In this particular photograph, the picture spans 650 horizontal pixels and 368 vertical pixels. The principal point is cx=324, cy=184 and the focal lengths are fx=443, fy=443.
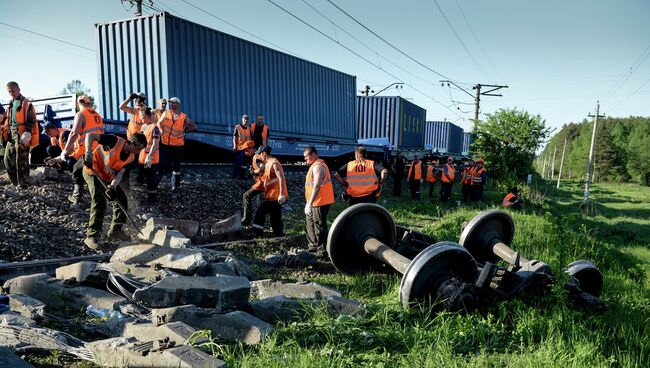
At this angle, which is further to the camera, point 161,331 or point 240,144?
point 240,144

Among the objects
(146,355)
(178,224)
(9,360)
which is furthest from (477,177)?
(9,360)

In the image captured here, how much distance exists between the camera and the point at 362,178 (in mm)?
7102

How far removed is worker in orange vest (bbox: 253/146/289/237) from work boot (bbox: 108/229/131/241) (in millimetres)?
1851

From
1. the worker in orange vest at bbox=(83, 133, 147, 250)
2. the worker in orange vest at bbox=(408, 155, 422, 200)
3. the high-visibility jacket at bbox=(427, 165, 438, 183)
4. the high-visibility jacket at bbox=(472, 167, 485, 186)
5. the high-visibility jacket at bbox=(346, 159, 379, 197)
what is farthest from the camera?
the high-visibility jacket at bbox=(427, 165, 438, 183)

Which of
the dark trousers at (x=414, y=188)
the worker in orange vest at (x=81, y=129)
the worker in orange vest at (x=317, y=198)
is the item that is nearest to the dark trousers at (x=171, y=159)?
the worker in orange vest at (x=81, y=129)

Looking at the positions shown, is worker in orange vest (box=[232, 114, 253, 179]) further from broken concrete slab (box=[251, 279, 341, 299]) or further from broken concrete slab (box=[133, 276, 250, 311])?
broken concrete slab (box=[133, 276, 250, 311])

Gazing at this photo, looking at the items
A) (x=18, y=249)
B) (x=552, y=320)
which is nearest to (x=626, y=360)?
(x=552, y=320)

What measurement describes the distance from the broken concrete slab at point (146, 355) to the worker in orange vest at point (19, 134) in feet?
18.9

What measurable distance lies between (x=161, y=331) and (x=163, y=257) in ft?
6.14

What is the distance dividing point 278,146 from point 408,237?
8.09 m

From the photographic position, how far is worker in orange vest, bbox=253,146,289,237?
6.47 meters

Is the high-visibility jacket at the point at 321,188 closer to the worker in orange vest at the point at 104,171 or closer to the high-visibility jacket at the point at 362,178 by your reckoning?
the high-visibility jacket at the point at 362,178

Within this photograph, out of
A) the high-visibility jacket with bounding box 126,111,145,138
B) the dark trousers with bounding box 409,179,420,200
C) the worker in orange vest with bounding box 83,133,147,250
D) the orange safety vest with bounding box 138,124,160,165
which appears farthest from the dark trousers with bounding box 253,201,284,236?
the dark trousers with bounding box 409,179,420,200

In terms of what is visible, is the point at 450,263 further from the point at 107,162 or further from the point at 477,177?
the point at 477,177
